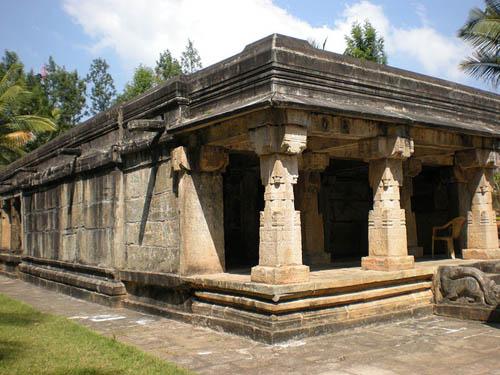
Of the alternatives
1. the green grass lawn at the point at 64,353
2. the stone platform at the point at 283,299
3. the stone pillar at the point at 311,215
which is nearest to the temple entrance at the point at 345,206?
the stone pillar at the point at 311,215

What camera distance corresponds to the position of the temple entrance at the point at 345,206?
12.4 m

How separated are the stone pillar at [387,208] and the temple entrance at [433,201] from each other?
513 cm

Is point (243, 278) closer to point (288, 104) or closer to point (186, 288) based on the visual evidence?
point (186, 288)

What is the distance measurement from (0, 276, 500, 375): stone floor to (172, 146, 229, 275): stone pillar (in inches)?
38.5

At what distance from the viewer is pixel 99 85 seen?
41.6 metres

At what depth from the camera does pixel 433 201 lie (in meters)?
12.8

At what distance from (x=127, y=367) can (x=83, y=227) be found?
660cm

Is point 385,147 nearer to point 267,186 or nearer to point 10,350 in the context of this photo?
point 267,186

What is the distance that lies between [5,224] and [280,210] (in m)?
15.5

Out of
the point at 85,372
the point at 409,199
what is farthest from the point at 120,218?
the point at 409,199

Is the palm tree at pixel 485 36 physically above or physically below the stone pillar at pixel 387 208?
above

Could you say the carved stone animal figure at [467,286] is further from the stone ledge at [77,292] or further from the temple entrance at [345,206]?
the stone ledge at [77,292]

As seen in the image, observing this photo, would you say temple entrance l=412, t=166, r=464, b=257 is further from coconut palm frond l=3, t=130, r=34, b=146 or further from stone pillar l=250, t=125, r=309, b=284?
coconut palm frond l=3, t=130, r=34, b=146

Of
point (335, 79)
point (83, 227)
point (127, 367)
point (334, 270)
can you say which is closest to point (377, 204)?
point (334, 270)
